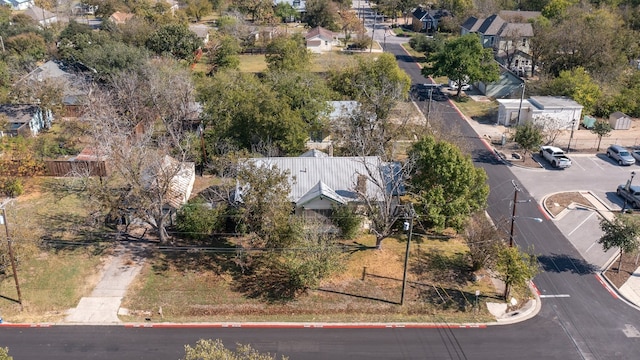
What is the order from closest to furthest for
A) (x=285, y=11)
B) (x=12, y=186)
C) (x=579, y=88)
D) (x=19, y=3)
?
(x=12, y=186) < (x=579, y=88) < (x=285, y=11) < (x=19, y=3)

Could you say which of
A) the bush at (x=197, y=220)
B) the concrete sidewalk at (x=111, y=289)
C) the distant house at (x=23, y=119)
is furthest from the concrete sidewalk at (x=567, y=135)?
the distant house at (x=23, y=119)

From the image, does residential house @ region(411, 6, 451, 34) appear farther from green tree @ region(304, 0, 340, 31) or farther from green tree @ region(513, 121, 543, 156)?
green tree @ region(513, 121, 543, 156)

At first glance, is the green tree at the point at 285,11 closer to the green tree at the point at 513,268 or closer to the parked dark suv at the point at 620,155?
the parked dark suv at the point at 620,155

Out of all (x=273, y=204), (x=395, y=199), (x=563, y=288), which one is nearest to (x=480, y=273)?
(x=563, y=288)

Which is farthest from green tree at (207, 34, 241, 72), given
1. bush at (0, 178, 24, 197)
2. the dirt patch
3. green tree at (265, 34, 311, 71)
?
the dirt patch

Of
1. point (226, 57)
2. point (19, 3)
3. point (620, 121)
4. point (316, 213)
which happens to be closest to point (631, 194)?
point (620, 121)

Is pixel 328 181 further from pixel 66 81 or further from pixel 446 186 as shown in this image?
pixel 66 81
